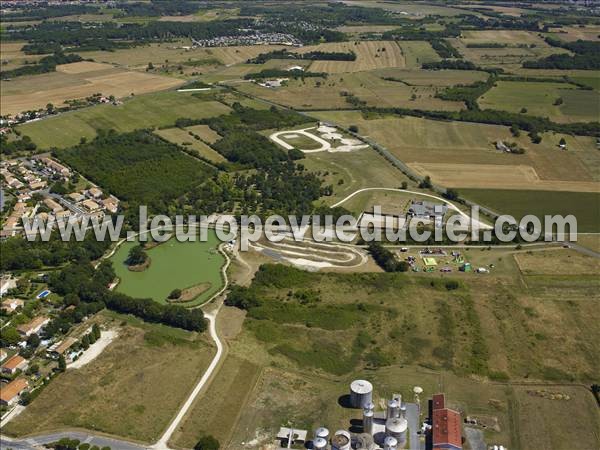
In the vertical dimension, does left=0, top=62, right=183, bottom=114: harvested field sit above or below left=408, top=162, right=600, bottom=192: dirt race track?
above

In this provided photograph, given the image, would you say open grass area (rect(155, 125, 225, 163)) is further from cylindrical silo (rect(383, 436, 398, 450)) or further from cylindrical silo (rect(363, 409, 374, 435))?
cylindrical silo (rect(383, 436, 398, 450))

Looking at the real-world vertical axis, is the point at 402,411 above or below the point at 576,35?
below

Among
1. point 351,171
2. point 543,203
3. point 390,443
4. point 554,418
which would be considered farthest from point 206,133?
point 554,418

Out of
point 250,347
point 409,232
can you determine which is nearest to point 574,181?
point 409,232

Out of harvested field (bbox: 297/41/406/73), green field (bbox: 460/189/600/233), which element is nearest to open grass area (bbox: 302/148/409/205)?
green field (bbox: 460/189/600/233)

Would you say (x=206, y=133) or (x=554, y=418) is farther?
(x=206, y=133)

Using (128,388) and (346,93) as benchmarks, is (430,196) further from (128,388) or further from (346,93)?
(346,93)
